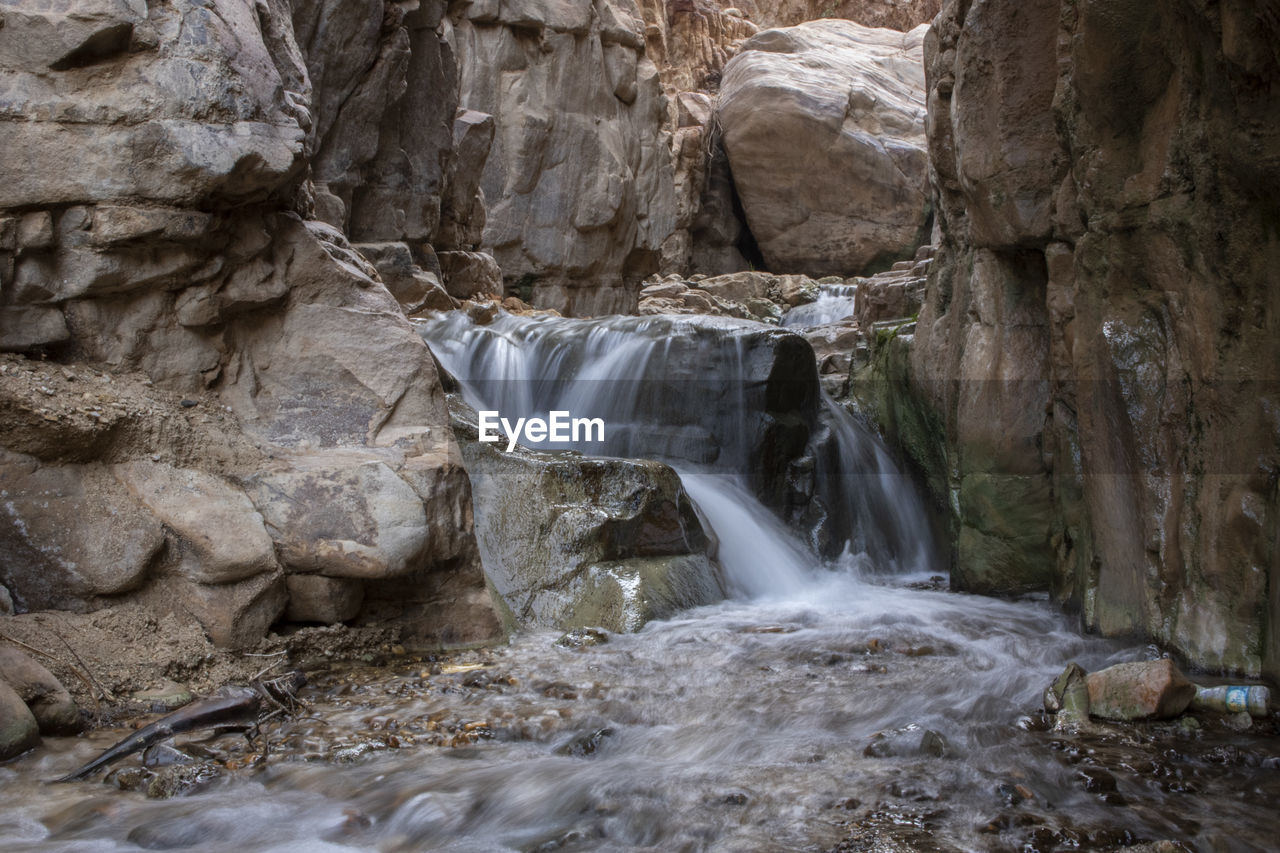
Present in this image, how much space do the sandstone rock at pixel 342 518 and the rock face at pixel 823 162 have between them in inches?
813

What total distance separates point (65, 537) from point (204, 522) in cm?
49

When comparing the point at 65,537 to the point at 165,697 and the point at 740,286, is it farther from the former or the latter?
the point at 740,286

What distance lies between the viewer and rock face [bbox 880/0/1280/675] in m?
3.98

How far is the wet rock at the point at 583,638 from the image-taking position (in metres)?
4.96

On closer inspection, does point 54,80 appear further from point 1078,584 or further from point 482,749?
point 1078,584

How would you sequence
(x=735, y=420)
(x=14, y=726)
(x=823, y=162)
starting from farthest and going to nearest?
(x=823, y=162) → (x=735, y=420) → (x=14, y=726)

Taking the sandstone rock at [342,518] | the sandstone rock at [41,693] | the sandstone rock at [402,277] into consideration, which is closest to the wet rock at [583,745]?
the sandstone rock at [342,518]

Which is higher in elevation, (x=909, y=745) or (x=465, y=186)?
(x=465, y=186)

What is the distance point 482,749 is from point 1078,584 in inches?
142

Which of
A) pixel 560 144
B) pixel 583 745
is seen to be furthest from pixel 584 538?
pixel 560 144

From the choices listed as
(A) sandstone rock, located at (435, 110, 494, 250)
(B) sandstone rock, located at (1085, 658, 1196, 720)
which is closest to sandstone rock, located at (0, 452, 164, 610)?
(B) sandstone rock, located at (1085, 658, 1196, 720)

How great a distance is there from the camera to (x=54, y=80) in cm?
421

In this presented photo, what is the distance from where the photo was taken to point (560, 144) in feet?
62.4

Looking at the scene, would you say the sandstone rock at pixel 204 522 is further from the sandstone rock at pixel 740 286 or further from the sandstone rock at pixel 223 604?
the sandstone rock at pixel 740 286
